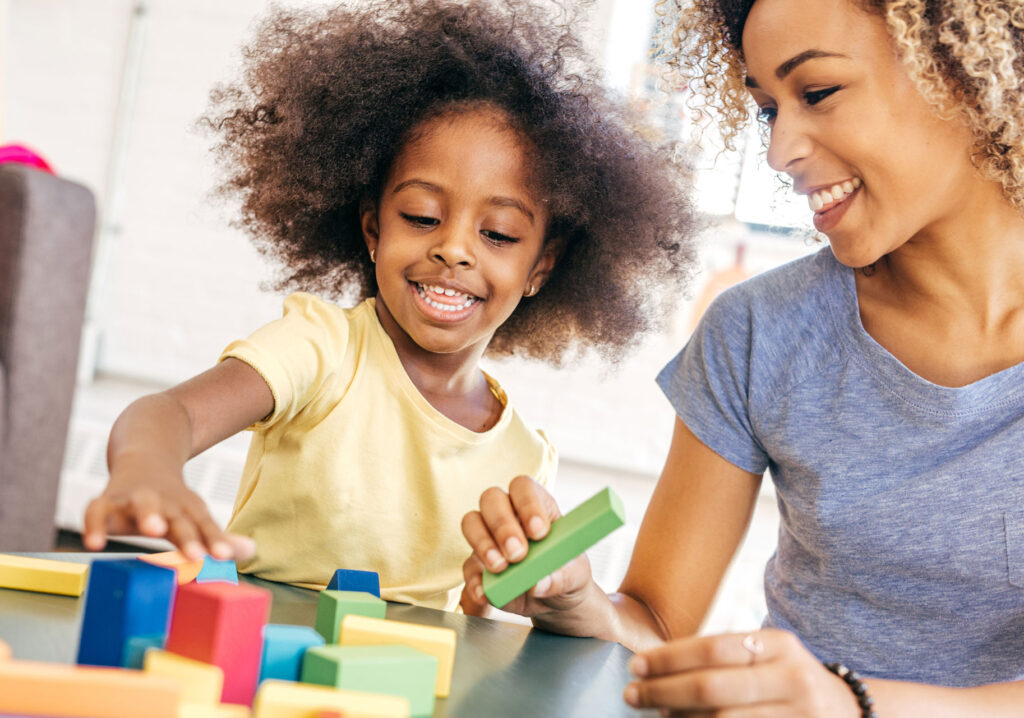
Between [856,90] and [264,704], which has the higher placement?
[856,90]

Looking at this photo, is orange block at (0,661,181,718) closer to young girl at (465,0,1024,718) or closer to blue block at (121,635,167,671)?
blue block at (121,635,167,671)

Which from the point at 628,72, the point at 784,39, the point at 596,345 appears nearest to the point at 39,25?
the point at 628,72

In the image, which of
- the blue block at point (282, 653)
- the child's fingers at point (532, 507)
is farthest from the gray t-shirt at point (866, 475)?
the blue block at point (282, 653)

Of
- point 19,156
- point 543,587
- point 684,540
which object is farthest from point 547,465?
point 19,156

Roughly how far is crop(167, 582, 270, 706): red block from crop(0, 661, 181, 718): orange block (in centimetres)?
6

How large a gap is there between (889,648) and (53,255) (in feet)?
5.17

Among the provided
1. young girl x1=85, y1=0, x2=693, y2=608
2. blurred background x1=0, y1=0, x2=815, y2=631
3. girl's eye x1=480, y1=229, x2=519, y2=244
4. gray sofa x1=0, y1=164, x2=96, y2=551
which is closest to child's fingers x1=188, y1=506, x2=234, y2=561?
young girl x1=85, y1=0, x2=693, y2=608

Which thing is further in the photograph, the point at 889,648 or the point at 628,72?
the point at 628,72

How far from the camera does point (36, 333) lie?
1.79 meters

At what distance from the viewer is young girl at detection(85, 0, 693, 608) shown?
1.07m

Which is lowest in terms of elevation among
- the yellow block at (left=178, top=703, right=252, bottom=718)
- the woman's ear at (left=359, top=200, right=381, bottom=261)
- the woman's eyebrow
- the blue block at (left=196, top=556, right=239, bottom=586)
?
the yellow block at (left=178, top=703, right=252, bottom=718)

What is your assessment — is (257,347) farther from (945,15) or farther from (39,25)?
(39,25)

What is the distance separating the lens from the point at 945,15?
0.92 meters

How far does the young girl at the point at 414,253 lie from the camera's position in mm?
1065
